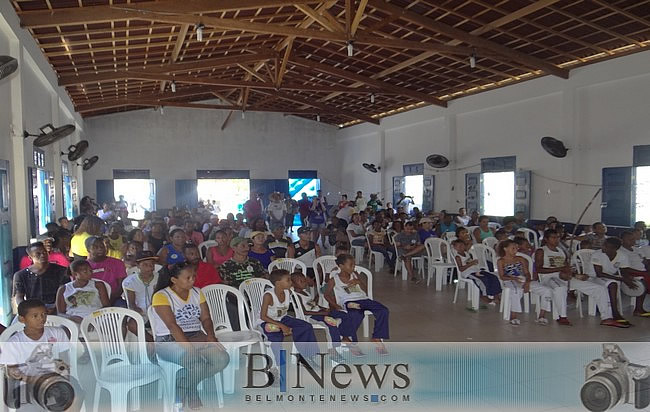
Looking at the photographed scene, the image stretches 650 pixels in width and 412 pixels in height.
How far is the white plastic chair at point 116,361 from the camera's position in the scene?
306 centimetres

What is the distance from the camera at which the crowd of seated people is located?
11.8ft

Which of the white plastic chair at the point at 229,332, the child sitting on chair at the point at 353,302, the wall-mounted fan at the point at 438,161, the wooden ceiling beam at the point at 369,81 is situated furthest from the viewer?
the wall-mounted fan at the point at 438,161

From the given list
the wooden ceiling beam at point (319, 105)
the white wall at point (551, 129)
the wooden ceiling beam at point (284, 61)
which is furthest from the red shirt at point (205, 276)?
the wooden ceiling beam at point (319, 105)

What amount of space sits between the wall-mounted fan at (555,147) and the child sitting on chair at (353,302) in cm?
635

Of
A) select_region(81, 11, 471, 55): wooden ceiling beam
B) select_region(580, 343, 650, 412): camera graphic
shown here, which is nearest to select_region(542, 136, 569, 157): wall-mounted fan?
select_region(81, 11, 471, 55): wooden ceiling beam

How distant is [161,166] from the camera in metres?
17.4

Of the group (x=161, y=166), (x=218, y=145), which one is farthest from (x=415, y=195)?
(x=161, y=166)

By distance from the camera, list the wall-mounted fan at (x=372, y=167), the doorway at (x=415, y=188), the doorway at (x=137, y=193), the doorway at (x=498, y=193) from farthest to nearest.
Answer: the doorway at (x=137, y=193) → the wall-mounted fan at (x=372, y=167) → the doorway at (x=415, y=188) → the doorway at (x=498, y=193)

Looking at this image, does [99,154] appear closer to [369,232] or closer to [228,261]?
[369,232]

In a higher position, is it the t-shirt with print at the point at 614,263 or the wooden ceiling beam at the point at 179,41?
the wooden ceiling beam at the point at 179,41

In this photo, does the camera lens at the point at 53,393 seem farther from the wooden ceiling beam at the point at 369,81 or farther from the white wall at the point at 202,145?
the white wall at the point at 202,145

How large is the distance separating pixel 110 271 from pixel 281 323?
5.70 feet

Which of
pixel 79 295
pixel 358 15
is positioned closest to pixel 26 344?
pixel 79 295

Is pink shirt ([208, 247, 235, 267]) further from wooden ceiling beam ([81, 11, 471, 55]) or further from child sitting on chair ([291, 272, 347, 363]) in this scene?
wooden ceiling beam ([81, 11, 471, 55])
